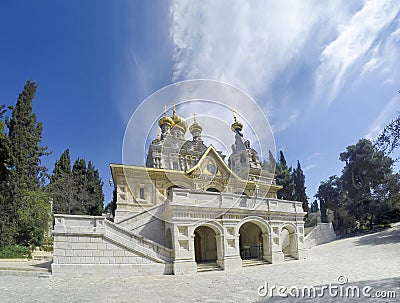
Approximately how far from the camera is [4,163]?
873 inches

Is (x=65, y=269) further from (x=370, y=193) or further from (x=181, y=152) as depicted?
(x=370, y=193)

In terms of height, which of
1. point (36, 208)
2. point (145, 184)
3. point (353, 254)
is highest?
point (145, 184)

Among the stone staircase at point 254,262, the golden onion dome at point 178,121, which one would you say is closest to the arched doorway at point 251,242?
the stone staircase at point 254,262

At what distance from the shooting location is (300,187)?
141 ft

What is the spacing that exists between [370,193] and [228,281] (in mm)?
29371

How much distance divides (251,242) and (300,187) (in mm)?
26107

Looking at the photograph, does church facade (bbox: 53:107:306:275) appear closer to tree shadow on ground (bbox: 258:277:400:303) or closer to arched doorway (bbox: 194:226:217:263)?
arched doorway (bbox: 194:226:217:263)

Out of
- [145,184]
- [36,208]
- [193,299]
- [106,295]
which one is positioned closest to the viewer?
[193,299]

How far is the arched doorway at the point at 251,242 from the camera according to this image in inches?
733

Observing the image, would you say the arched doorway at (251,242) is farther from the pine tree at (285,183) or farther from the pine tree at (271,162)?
the pine tree at (285,183)

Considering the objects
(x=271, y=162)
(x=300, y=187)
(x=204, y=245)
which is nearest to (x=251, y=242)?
(x=204, y=245)

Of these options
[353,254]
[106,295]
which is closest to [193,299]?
[106,295]

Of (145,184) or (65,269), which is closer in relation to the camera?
(65,269)

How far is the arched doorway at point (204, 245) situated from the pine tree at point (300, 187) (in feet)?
80.6
